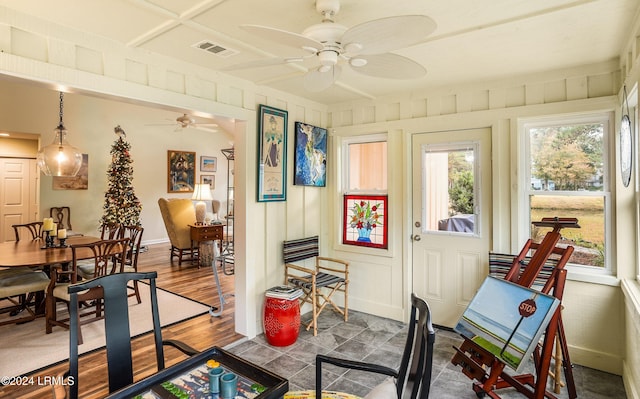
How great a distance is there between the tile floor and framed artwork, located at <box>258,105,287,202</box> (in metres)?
1.49

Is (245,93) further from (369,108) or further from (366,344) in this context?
(366,344)

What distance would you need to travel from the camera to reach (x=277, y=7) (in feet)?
6.63

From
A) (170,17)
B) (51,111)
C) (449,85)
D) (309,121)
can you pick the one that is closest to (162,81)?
(170,17)

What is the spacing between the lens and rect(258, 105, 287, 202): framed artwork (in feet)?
11.7

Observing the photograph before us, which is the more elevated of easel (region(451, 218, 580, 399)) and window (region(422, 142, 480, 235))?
window (region(422, 142, 480, 235))

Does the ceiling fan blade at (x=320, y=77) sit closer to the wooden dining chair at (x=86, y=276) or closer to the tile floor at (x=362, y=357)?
the tile floor at (x=362, y=357)

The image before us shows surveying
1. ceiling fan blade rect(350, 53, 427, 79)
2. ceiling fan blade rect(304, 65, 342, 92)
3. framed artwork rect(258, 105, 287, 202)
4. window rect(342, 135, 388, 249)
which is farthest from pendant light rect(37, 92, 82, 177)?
ceiling fan blade rect(350, 53, 427, 79)

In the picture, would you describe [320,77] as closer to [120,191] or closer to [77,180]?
[120,191]

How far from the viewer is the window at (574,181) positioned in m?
2.97

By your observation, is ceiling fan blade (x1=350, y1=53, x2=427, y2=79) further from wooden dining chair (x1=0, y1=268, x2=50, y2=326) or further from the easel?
wooden dining chair (x1=0, y1=268, x2=50, y2=326)

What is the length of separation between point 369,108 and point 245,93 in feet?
5.03

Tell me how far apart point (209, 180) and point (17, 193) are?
424 centimetres

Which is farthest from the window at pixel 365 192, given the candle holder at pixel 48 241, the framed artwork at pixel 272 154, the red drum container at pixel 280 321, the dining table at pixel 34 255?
the candle holder at pixel 48 241

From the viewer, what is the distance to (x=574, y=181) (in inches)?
121
